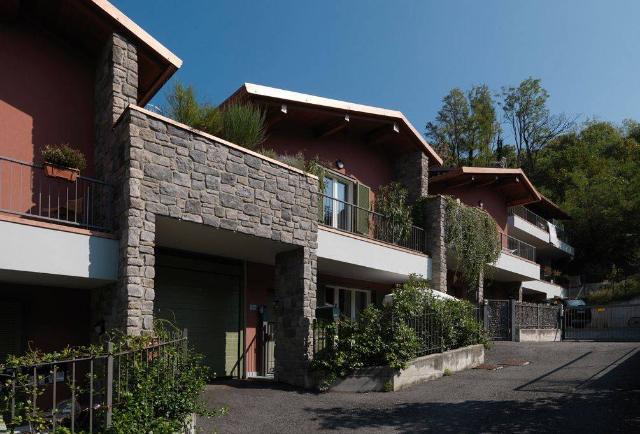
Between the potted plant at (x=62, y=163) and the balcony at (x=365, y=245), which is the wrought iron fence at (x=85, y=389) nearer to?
the potted plant at (x=62, y=163)

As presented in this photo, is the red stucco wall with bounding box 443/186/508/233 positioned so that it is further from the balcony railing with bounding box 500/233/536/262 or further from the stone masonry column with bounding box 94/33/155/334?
the stone masonry column with bounding box 94/33/155/334

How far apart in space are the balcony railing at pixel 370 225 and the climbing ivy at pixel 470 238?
1.15m

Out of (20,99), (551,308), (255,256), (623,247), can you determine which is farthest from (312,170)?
(623,247)

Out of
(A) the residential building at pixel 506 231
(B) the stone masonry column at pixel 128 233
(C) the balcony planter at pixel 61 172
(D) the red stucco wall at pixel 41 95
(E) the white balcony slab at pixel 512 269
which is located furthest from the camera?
(E) the white balcony slab at pixel 512 269

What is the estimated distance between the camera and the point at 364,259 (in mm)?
15117

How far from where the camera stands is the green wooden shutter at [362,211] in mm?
16844

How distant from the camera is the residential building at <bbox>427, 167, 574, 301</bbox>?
21469 mm

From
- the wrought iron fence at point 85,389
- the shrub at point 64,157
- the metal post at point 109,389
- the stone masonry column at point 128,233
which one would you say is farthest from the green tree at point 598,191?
the metal post at point 109,389

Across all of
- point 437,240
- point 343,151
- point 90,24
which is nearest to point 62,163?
point 90,24

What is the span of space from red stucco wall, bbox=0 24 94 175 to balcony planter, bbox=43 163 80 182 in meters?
1.14

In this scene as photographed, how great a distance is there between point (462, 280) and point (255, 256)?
9982 mm

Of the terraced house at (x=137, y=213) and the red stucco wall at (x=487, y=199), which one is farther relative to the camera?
the red stucco wall at (x=487, y=199)

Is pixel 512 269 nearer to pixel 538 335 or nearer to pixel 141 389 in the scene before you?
pixel 538 335

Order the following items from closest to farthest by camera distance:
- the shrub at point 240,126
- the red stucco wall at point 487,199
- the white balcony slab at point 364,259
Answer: the shrub at point 240,126 → the white balcony slab at point 364,259 → the red stucco wall at point 487,199
